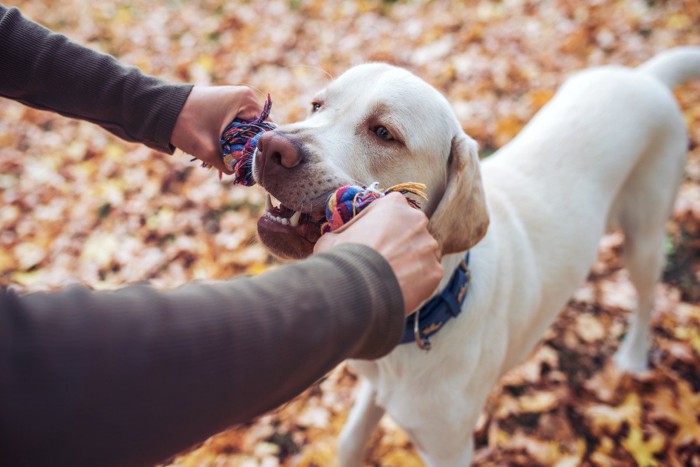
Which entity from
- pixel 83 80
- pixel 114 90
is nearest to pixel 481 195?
pixel 114 90

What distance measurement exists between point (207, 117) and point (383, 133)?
694 mm

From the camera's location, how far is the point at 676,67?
10.4ft

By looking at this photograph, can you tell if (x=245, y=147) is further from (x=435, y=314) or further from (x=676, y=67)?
(x=676, y=67)

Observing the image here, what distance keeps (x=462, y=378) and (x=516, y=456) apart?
4.06 feet

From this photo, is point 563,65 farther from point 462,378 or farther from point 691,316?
point 462,378

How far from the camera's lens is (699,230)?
12.8 ft

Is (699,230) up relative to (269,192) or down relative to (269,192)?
down

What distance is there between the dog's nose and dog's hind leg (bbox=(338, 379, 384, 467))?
4.22 feet

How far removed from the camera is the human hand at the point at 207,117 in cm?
198

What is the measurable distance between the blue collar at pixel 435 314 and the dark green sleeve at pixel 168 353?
31.3 inches

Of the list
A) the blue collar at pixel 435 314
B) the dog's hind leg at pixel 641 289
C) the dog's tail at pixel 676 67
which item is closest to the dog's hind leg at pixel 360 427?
the blue collar at pixel 435 314

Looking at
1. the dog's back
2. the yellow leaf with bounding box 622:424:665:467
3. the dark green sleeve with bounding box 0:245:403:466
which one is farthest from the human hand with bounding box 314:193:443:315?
the yellow leaf with bounding box 622:424:665:467

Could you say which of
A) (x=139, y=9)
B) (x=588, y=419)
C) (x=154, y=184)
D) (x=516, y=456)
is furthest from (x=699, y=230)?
(x=139, y=9)

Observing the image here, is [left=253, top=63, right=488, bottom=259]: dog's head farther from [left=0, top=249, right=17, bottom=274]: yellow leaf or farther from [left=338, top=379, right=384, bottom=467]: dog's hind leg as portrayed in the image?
[left=0, top=249, right=17, bottom=274]: yellow leaf
